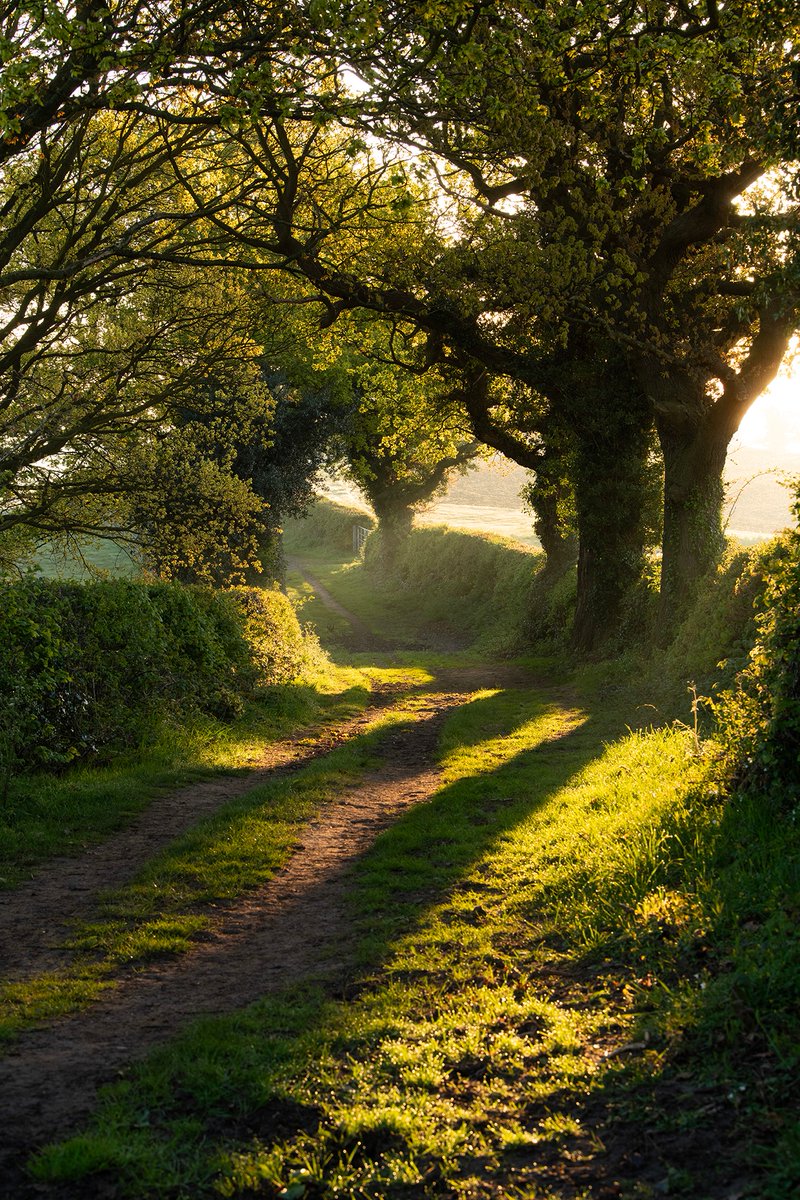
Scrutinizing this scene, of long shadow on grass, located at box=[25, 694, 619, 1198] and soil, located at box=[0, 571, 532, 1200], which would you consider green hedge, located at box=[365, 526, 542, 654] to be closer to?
soil, located at box=[0, 571, 532, 1200]

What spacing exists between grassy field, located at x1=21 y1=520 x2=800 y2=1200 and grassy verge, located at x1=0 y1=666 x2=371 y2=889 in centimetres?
257

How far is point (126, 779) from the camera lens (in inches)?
522

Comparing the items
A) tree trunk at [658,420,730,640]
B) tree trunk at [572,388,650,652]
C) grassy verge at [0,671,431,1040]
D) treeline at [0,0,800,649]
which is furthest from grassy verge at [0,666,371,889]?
tree trunk at [658,420,730,640]

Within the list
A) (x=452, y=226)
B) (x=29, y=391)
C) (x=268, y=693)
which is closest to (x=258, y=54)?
(x=29, y=391)

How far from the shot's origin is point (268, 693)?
783 inches

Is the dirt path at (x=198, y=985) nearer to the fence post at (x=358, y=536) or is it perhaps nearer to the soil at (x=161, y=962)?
the soil at (x=161, y=962)

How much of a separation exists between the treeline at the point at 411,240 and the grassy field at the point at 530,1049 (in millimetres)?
7612

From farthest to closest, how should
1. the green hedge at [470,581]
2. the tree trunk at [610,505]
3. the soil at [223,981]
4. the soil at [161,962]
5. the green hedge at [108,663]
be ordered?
the green hedge at [470,581] < the tree trunk at [610,505] < the green hedge at [108,663] < the soil at [161,962] < the soil at [223,981]

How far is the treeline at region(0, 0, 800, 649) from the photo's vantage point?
38.0ft

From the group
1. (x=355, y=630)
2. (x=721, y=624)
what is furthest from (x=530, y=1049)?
(x=355, y=630)

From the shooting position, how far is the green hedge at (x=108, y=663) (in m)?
12.4

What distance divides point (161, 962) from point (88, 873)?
281 cm

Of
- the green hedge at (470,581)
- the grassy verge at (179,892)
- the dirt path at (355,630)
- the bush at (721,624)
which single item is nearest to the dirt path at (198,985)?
the grassy verge at (179,892)

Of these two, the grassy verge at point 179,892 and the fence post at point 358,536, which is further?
the fence post at point 358,536
